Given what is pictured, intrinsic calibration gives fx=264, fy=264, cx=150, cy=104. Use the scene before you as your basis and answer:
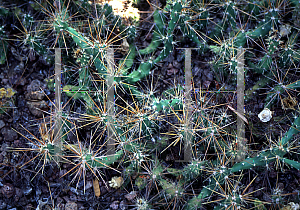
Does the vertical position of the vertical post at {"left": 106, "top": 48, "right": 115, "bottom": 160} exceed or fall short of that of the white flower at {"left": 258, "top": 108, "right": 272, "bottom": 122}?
it exceeds it

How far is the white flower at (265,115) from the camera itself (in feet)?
8.90

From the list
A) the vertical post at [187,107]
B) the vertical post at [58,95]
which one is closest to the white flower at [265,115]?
the vertical post at [187,107]

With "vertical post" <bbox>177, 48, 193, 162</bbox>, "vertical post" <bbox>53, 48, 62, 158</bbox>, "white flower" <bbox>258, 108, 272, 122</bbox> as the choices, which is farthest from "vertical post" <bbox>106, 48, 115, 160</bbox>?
"white flower" <bbox>258, 108, 272, 122</bbox>

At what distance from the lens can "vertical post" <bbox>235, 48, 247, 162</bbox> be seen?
2.59m

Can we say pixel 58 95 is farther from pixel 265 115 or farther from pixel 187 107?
pixel 265 115

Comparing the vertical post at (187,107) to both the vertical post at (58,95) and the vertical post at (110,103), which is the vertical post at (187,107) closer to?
the vertical post at (110,103)

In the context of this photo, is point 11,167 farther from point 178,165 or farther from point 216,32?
point 216,32

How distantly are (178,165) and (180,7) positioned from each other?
1563 mm

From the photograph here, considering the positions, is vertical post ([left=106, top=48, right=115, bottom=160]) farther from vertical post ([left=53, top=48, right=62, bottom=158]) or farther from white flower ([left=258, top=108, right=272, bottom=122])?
white flower ([left=258, top=108, right=272, bottom=122])

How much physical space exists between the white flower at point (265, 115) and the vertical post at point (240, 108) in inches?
7.6

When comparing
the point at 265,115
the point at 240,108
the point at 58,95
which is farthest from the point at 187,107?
the point at 58,95

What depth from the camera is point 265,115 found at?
2.72 m

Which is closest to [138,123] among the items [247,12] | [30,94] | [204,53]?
[204,53]

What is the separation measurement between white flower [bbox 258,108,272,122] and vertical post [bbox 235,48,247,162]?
194 mm
